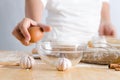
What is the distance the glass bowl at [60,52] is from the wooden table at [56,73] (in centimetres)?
2

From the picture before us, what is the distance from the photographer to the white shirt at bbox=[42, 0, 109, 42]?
1165 millimetres

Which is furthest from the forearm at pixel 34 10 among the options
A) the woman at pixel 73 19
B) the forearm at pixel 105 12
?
the forearm at pixel 105 12

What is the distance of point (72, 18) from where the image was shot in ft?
3.95

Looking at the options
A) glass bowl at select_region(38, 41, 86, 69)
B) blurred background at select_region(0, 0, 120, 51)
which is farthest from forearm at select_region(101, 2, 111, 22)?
glass bowl at select_region(38, 41, 86, 69)

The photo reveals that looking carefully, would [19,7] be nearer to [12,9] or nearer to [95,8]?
[12,9]

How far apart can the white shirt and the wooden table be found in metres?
0.50

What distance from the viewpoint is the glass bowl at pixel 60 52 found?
62 centimetres

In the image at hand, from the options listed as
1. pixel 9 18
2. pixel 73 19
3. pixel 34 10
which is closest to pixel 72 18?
pixel 73 19

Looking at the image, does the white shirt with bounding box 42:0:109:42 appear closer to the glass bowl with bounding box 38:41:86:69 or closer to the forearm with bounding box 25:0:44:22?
the forearm with bounding box 25:0:44:22

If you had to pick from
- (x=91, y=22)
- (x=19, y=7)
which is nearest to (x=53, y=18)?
(x=91, y=22)

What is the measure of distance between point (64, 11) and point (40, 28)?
1.83ft

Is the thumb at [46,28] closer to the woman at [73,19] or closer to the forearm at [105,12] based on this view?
the woman at [73,19]

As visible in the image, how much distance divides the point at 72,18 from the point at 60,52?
59cm

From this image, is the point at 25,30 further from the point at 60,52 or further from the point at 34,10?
the point at 34,10
